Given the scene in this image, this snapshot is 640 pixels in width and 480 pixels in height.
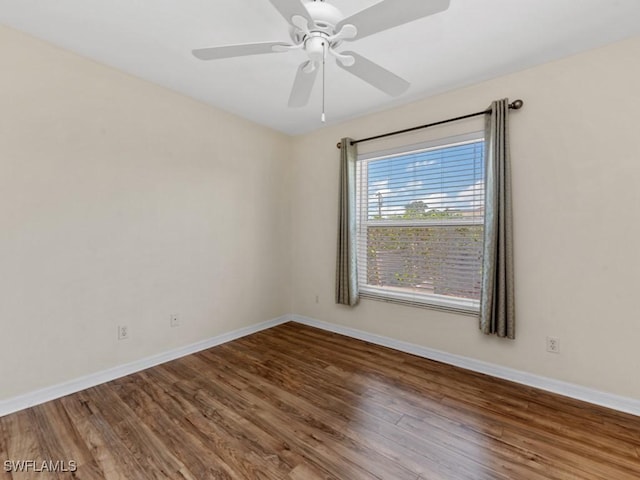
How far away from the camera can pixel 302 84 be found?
184 centimetres

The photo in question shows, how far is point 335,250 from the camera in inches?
140

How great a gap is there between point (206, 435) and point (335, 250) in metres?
2.27

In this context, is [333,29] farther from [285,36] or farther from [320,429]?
[320,429]

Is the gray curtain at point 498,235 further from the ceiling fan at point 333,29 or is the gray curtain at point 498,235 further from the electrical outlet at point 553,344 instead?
the ceiling fan at point 333,29

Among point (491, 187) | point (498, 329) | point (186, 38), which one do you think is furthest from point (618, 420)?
point (186, 38)

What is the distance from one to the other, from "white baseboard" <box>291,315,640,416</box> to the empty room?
0.05ft

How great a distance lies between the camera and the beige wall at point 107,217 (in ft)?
6.45

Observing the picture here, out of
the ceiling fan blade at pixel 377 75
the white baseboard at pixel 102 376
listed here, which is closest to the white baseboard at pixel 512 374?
the white baseboard at pixel 102 376

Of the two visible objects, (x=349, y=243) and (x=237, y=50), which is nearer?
(x=237, y=50)

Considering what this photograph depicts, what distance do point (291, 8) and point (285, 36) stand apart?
2.64ft

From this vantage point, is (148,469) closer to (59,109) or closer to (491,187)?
(59,109)

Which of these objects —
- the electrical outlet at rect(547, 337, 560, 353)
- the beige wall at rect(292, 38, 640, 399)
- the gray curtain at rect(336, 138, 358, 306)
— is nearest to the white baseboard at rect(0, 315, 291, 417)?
the gray curtain at rect(336, 138, 358, 306)

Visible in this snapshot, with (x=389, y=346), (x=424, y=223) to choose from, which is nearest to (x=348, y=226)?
(x=424, y=223)
